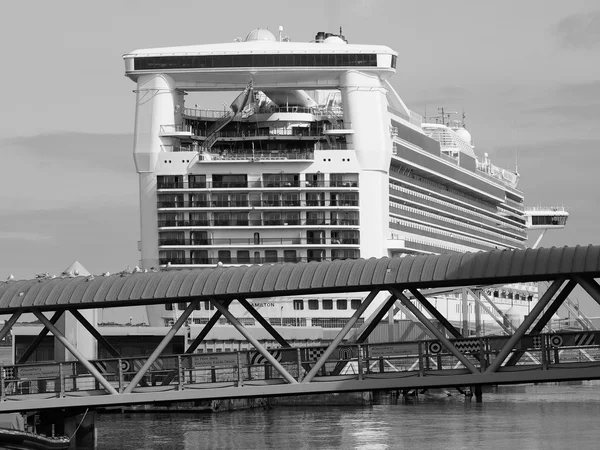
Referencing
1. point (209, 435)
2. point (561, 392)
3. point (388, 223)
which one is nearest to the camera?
point (209, 435)

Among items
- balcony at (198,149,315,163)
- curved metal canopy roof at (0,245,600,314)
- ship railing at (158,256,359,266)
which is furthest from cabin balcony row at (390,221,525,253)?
curved metal canopy roof at (0,245,600,314)

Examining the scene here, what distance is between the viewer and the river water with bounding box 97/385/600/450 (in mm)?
51906

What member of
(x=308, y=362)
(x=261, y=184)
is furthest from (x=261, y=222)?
(x=308, y=362)

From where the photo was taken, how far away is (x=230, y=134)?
97.0 metres

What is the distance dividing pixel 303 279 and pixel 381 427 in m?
25.1

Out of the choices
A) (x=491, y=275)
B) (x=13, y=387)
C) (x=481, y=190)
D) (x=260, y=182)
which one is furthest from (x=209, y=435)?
(x=481, y=190)

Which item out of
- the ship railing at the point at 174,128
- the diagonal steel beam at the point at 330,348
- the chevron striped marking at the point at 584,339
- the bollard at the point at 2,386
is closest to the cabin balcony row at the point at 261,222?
the ship railing at the point at 174,128

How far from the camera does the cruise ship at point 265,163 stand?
93.0m

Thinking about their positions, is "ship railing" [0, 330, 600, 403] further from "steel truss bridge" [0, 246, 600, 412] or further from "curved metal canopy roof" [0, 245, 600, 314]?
"curved metal canopy roof" [0, 245, 600, 314]

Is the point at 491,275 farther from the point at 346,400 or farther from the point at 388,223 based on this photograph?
the point at 388,223

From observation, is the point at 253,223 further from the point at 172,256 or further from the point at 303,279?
the point at 303,279

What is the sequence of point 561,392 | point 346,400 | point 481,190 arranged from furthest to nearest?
point 481,190 < point 561,392 < point 346,400

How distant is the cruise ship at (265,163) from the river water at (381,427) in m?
15.0

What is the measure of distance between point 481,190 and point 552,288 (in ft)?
311
